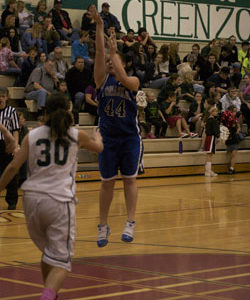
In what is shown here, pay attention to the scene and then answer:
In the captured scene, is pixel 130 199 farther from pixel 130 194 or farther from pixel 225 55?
pixel 225 55

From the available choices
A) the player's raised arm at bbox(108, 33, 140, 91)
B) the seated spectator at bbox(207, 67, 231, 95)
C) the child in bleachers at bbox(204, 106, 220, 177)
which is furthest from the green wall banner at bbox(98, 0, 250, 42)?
the player's raised arm at bbox(108, 33, 140, 91)

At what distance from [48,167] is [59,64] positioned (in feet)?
41.5

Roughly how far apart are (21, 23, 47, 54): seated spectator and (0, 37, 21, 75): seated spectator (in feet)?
2.01

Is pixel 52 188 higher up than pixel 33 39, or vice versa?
pixel 33 39

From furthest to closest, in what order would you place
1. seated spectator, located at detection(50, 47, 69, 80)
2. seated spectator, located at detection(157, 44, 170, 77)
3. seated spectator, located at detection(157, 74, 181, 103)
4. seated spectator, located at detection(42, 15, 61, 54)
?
seated spectator, located at detection(157, 44, 170, 77), seated spectator, located at detection(157, 74, 181, 103), seated spectator, located at detection(42, 15, 61, 54), seated spectator, located at detection(50, 47, 69, 80)

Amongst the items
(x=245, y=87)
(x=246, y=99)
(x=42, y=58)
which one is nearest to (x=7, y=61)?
(x=42, y=58)

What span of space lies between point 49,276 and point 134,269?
7.59ft

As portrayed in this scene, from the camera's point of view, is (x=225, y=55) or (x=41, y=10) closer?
(x=41, y=10)

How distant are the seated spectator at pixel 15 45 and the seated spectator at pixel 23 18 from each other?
60 cm

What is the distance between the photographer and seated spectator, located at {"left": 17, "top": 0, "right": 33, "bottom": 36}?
59.3 feet

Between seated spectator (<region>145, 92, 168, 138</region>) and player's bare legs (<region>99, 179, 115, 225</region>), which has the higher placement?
player's bare legs (<region>99, 179, 115, 225</region>)

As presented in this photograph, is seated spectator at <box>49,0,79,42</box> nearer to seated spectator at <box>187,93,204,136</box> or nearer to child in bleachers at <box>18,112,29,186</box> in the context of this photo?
seated spectator at <box>187,93,204,136</box>

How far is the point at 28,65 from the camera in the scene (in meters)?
16.9

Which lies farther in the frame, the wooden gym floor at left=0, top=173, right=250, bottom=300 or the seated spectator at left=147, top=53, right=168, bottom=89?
the seated spectator at left=147, top=53, right=168, bottom=89
